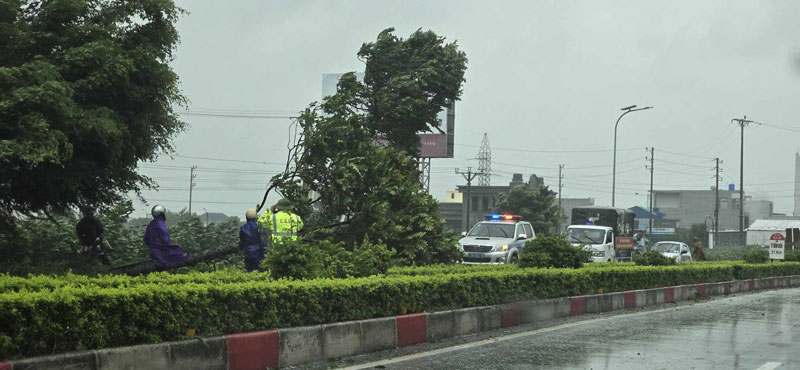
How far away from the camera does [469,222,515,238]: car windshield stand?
27.8 meters

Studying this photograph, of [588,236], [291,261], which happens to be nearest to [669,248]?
[588,236]

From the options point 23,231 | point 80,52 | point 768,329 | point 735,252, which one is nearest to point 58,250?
point 23,231

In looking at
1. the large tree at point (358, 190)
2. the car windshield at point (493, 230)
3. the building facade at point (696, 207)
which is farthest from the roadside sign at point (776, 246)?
the building facade at point (696, 207)

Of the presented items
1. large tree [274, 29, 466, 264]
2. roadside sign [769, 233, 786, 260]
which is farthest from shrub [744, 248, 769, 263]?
large tree [274, 29, 466, 264]

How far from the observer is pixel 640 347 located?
31.7ft

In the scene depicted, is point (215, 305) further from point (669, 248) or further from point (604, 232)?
point (669, 248)

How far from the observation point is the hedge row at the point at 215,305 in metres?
5.97

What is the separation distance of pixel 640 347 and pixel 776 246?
25.6 meters

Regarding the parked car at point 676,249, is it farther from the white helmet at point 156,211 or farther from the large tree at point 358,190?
the white helmet at point 156,211

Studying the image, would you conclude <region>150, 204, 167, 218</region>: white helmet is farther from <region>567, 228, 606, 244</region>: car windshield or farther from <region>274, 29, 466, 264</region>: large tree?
<region>567, 228, 606, 244</region>: car windshield

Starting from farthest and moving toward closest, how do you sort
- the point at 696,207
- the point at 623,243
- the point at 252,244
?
1. the point at 696,207
2. the point at 623,243
3. the point at 252,244

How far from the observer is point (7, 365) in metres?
5.57

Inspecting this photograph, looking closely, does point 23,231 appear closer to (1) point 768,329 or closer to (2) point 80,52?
(2) point 80,52

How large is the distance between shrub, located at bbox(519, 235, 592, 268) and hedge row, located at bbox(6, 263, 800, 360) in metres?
1.57
